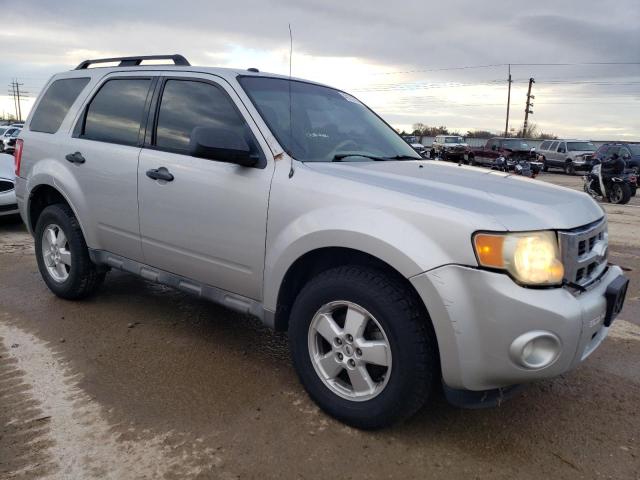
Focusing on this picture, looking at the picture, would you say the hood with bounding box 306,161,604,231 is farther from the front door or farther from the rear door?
the rear door

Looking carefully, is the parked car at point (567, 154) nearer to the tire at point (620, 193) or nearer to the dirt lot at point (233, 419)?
the tire at point (620, 193)

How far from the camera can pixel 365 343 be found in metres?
2.76

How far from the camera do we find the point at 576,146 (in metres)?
28.5

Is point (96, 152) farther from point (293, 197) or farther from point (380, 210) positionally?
point (380, 210)

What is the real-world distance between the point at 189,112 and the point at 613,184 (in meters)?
13.8

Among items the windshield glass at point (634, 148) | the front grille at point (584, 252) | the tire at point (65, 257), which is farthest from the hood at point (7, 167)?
the windshield glass at point (634, 148)

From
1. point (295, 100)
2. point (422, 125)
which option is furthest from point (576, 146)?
point (422, 125)

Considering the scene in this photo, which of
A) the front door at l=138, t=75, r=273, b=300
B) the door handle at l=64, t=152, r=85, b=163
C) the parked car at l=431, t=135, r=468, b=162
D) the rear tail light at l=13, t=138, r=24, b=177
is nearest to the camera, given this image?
the front door at l=138, t=75, r=273, b=300

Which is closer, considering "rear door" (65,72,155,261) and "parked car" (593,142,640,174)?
"rear door" (65,72,155,261)

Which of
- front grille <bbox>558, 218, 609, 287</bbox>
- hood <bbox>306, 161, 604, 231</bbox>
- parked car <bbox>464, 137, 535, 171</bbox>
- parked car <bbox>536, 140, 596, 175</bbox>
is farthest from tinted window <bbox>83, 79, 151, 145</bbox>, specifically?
parked car <bbox>464, 137, 535, 171</bbox>

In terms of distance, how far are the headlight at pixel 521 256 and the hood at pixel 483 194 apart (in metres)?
0.05

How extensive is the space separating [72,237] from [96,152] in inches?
29.8

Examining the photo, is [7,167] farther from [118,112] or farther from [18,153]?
[118,112]

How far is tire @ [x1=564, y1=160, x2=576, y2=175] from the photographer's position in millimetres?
27892
